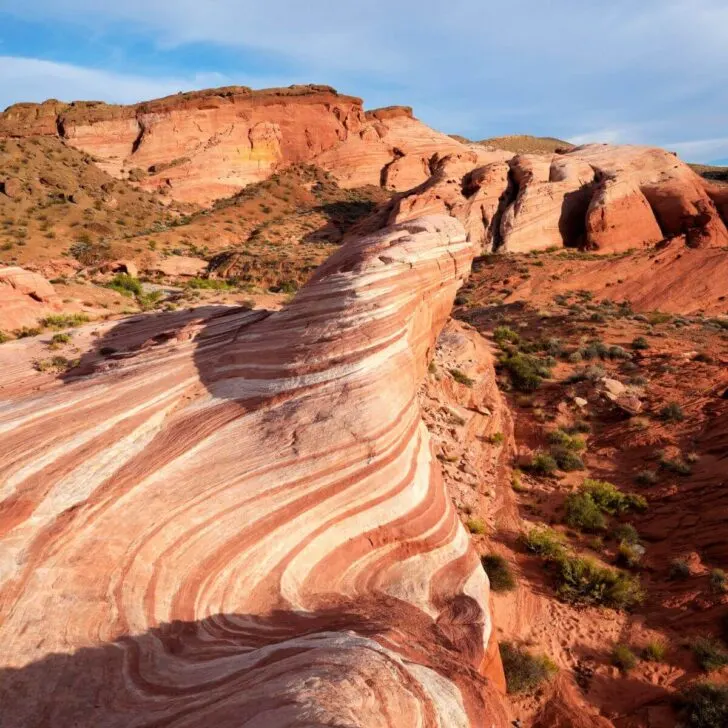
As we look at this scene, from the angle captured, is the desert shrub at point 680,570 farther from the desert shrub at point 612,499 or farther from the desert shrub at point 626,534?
the desert shrub at point 612,499

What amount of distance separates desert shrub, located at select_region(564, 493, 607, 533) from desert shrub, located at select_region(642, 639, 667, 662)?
316 centimetres

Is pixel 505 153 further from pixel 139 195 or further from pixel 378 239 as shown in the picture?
pixel 378 239

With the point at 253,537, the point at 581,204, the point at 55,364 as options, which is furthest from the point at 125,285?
the point at 581,204

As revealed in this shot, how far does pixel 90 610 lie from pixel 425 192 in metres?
37.2

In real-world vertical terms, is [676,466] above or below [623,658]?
above

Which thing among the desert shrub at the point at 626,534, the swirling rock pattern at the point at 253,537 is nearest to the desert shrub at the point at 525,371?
the desert shrub at the point at 626,534

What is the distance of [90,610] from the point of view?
4.84m

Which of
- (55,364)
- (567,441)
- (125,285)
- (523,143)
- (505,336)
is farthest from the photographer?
Answer: (523,143)

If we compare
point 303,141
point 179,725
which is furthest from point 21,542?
point 303,141

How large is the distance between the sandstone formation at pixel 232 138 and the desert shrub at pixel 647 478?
48.7 meters

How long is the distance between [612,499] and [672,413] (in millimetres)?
4639

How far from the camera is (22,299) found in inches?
608

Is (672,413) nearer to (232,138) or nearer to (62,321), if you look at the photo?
(62,321)

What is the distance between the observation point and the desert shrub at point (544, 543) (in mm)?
10148
